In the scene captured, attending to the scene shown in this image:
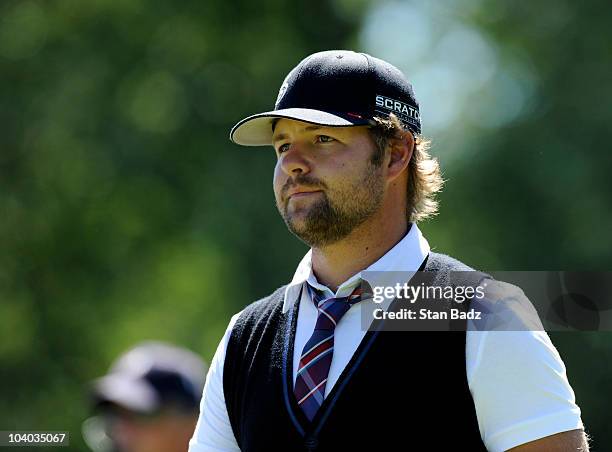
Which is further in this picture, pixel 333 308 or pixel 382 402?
pixel 333 308

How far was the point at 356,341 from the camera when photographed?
357 centimetres

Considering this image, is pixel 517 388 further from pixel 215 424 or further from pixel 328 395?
pixel 215 424

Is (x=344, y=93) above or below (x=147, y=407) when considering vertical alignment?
above

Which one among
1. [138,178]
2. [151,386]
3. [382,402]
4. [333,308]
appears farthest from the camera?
[138,178]

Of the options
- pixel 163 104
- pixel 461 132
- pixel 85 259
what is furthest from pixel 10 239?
pixel 461 132

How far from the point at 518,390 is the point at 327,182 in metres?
0.87

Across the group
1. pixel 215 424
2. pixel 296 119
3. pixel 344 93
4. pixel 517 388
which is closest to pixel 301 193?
pixel 296 119

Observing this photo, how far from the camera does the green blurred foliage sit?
14.9 metres

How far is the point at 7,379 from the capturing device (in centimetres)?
1570

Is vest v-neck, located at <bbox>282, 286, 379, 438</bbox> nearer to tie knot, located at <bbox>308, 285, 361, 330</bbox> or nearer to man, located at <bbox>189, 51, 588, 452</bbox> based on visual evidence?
man, located at <bbox>189, 51, 588, 452</bbox>

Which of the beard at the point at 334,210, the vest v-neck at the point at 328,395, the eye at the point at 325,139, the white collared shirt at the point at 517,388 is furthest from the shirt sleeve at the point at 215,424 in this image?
the white collared shirt at the point at 517,388

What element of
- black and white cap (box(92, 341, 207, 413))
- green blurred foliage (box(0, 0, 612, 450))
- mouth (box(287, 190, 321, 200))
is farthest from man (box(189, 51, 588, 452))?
green blurred foliage (box(0, 0, 612, 450))

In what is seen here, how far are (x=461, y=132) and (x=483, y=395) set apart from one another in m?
12.0

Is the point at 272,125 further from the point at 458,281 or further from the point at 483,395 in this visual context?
the point at 483,395
